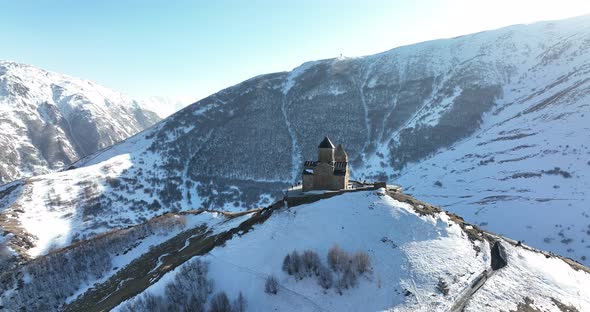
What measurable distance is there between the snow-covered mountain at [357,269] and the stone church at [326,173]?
252 inches

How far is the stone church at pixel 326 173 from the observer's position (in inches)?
2687

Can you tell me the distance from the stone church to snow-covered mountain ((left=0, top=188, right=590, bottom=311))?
6400 millimetres

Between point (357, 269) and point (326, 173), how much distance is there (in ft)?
78.1

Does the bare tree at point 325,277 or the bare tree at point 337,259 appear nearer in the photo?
the bare tree at point 325,277

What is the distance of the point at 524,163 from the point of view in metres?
129

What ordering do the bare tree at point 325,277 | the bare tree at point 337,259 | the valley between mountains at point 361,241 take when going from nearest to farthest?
the bare tree at point 325,277 < the valley between mountains at point 361,241 < the bare tree at point 337,259

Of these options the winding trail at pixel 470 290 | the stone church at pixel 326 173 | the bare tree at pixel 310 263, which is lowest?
the winding trail at pixel 470 290

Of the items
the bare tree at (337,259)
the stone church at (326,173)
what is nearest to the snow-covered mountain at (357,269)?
the bare tree at (337,259)

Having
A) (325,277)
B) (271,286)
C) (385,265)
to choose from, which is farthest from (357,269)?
(271,286)

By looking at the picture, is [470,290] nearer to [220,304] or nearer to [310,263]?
[310,263]

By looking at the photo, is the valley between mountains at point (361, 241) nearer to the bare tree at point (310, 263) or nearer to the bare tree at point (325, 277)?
the bare tree at point (310, 263)

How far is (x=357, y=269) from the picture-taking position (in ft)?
157

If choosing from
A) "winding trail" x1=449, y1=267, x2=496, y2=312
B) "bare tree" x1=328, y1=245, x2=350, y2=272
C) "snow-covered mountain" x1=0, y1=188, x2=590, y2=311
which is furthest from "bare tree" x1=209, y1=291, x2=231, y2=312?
"winding trail" x1=449, y1=267, x2=496, y2=312

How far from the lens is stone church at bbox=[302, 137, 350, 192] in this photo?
6825 centimetres
